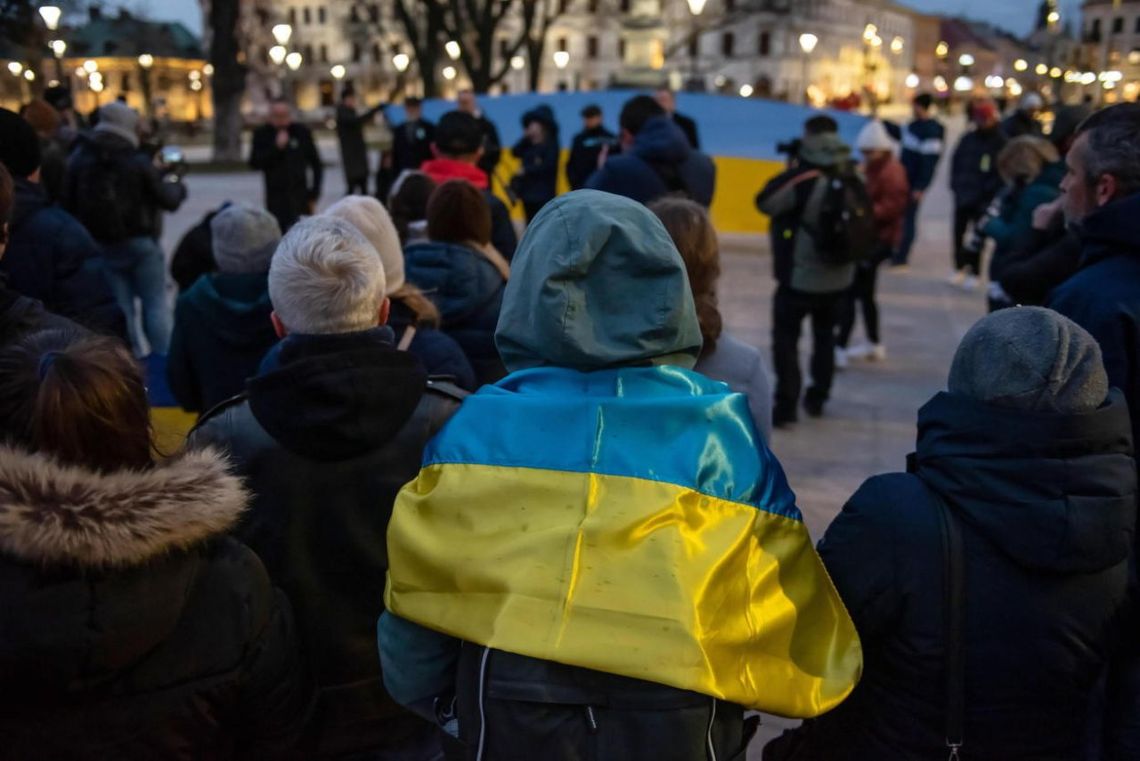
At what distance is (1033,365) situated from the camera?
1.93 m

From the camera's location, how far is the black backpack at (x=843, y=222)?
6250mm

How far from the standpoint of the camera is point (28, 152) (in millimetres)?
4594

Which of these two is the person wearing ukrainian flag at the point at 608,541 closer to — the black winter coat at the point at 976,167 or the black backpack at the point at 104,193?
the black backpack at the point at 104,193

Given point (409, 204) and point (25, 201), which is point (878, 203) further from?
point (25, 201)

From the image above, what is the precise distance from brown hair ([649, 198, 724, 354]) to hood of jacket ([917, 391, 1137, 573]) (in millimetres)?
1757

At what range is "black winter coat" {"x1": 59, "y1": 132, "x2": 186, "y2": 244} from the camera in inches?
270

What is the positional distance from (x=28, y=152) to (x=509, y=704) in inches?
156

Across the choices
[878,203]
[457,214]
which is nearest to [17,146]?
[457,214]

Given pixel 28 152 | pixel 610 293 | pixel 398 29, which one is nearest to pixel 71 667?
pixel 610 293

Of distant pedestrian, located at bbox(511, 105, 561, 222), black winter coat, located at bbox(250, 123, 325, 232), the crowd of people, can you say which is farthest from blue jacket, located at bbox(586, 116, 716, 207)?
black winter coat, located at bbox(250, 123, 325, 232)

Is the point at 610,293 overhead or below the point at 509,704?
overhead

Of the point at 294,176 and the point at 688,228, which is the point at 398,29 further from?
the point at 688,228

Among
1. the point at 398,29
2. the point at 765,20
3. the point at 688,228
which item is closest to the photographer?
the point at 688,228

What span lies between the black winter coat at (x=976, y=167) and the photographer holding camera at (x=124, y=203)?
7.87m
